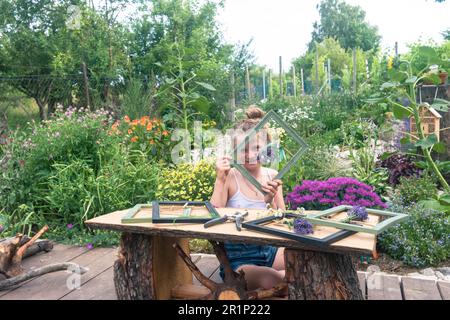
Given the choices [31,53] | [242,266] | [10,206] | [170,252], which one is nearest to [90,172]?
[10,206]

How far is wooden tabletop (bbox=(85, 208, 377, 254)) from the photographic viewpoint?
1.74 m

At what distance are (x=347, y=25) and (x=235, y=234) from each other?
150 feet

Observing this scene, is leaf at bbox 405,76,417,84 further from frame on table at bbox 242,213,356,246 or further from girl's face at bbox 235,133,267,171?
frame on table at bbox 242,213,356,246

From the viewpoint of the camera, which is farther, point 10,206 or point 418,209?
point 10,206

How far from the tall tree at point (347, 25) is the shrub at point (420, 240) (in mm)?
42111

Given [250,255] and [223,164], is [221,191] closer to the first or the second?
[223,164]

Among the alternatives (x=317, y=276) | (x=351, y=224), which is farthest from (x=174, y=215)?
(x=351, y=224)

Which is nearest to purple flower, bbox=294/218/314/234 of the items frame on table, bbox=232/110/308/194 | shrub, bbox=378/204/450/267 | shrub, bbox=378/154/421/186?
frame on table, bbox=232/110/308/194

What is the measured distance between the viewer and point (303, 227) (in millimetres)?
1896

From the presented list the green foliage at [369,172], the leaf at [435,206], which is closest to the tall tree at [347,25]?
the green foliage at [369,172]

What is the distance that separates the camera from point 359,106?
10.2 meters

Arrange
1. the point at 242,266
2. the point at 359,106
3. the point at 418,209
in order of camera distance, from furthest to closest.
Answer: the point at 359,106 < the point at 418,209 < the point at 242,266
